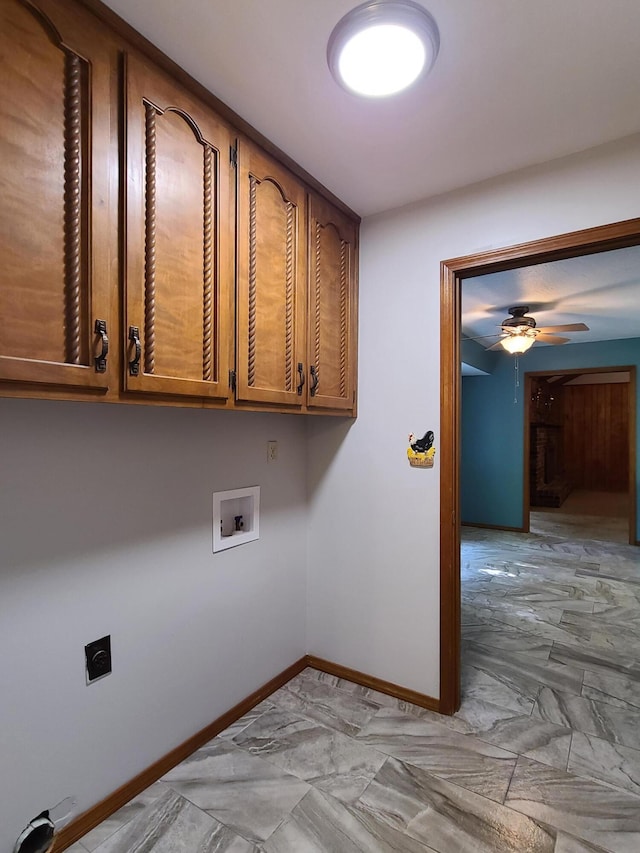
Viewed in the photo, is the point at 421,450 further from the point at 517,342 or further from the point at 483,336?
the point at 483,336

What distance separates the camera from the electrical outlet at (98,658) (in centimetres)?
144

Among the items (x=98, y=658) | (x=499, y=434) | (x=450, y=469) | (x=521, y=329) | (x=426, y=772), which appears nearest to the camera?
(x=98, y=658)

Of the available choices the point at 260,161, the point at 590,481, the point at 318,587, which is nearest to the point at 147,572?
the point at 318,587

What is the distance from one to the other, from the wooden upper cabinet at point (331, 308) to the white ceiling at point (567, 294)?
1262 mm

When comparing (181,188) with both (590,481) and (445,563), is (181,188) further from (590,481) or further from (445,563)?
(590,481)

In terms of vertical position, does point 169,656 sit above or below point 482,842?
above

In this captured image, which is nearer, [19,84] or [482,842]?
[19,84]

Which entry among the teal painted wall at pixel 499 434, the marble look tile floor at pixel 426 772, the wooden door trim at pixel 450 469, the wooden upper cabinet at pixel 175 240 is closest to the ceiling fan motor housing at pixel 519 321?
the wooden door trim at pixel 450 469

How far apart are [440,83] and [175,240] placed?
3.24 feet

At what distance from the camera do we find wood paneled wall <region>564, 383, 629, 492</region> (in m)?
9.23

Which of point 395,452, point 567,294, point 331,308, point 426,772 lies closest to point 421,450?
point 395,452

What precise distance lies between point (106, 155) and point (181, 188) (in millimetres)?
255

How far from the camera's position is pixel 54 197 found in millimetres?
1032

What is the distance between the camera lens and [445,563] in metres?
2.03
